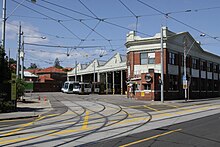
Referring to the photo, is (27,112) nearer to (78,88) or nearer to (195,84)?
(195,84)

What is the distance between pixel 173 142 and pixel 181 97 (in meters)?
42.8

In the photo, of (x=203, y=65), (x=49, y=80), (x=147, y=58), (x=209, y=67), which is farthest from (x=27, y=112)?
(x=49, y=80)

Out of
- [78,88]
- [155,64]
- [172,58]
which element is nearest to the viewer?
[155,64]

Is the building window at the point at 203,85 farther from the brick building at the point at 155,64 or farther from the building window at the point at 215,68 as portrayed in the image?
the building window at the point at 215,68

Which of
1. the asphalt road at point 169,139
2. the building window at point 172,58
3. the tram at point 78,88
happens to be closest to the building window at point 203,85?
the building window at point 172,58

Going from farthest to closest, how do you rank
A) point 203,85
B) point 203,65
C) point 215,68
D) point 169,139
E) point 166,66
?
point 215,68 < point 203,85 < point 203,65 < point 166,66 < point 169,139

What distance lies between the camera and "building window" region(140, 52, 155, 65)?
49312 millimetres

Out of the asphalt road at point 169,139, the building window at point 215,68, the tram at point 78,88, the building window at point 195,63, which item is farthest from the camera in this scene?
the tram at point 78,88

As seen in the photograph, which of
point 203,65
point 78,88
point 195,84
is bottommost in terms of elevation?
point 78,88

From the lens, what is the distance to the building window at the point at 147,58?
49.3 m

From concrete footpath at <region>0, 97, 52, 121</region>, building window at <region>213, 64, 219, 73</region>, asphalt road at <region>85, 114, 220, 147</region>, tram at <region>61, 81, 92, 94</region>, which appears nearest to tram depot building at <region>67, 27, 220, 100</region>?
building window at <region>213, 64, 219, 73</region>

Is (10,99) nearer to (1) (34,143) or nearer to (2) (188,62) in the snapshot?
(1) (34,143)

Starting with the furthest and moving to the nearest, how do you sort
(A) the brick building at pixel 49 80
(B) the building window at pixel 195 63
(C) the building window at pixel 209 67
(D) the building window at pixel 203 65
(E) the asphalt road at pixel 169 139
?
(A) the brick building at pixel 49 80 → (C) the building window at pixel 209 67 → (D) the building window at pixel 203 65 → (B) the building window at pixel 195 63 → (E) the asphalt road at pixel 169 139

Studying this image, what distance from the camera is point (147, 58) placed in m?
49.8
